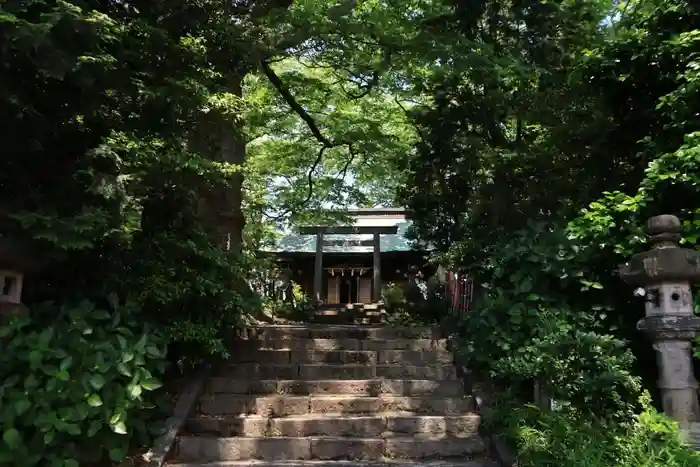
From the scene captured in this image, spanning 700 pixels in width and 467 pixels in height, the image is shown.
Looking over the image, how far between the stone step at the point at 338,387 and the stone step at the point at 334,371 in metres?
0.33

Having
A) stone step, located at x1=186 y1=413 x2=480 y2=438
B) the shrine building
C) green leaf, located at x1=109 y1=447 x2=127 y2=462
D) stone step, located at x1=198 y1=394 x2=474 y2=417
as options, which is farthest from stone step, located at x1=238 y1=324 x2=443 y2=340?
the shrine building

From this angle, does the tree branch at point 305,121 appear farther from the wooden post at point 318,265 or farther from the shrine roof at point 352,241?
the shrine roof at point 352,241

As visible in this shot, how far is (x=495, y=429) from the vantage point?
556 cm

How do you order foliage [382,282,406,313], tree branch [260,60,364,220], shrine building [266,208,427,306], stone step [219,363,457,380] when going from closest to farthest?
1. stone step [219,363,457,380]
2. tree branch [260,60,364,220]
3. foliage [382,282,406,313]
4. shrine building [266,208,427,306]

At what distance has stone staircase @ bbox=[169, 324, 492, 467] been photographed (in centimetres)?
553

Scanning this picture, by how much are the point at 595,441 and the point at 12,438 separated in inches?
170

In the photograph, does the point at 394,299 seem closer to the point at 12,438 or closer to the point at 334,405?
the point at 334,405

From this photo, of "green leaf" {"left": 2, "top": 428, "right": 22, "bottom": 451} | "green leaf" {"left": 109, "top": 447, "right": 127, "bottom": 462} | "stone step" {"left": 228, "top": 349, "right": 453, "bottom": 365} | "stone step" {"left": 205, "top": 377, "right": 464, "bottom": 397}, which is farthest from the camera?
"stone step" {"left": 228, "top": 349, "right": 453, "bottom": 365}

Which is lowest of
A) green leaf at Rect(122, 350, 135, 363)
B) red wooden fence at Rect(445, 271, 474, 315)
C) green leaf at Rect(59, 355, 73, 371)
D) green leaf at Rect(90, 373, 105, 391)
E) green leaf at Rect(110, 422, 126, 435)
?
green leaf at Rect(110, 422, 126, 435)

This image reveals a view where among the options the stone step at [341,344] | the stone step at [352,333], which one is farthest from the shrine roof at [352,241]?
the stone step at [341,344]

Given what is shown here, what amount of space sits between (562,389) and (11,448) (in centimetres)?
439

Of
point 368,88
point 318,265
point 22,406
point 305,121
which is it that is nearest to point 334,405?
point 22,406

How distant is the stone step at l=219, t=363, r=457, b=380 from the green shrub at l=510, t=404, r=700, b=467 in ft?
6.91

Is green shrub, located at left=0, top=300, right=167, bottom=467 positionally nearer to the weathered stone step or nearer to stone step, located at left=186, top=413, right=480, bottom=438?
the weathered stone step
